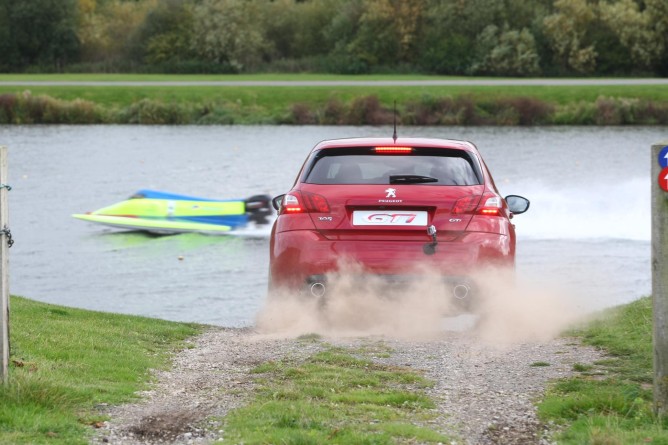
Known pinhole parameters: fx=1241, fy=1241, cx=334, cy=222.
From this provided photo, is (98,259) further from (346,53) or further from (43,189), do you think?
(346,53)

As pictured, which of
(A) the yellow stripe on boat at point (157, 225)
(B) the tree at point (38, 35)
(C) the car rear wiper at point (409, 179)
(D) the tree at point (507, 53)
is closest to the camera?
(C) the car rear wiper at point (409, 179)

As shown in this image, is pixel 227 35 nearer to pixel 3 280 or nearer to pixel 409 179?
pixel 409 179

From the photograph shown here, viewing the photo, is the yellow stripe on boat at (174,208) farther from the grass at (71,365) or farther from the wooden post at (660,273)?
the wooden post at (660,273)

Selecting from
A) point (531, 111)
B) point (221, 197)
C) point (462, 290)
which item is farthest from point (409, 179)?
point (531, 111)

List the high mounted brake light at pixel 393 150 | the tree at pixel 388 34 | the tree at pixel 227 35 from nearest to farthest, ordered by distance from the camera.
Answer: the high mounted brake light at pixel 393 150 < the tree at pixel 388 34 < the tree at pixel 227 35

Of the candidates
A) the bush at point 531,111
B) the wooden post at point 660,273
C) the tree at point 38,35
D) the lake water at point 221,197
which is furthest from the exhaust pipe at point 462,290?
the tree at point 38,35

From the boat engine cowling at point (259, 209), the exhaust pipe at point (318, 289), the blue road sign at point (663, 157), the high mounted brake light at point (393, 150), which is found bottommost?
the boat engine cowling at point (259, 209)

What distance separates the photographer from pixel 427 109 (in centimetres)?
5984

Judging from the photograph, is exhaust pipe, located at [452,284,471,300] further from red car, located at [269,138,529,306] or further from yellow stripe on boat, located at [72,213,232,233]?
yellow stripe on boat, located at [72,213,232,233]

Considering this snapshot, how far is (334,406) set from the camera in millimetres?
7418

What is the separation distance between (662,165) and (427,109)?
53186 millimetres

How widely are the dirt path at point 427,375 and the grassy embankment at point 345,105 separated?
47.9 m

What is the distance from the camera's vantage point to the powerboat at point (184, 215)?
2706cm

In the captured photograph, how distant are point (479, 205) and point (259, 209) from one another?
17717mm
